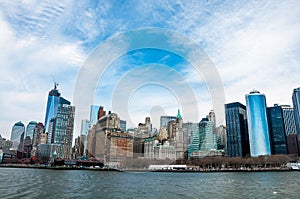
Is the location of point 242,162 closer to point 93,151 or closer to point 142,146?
point 142,146

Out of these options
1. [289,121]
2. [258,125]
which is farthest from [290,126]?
[258,125]

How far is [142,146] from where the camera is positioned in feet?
408

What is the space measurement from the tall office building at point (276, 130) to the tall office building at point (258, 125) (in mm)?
8329

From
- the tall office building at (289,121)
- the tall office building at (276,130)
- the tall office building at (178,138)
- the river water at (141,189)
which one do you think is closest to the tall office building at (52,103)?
the tall office building at (178,138)

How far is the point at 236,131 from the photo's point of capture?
151m

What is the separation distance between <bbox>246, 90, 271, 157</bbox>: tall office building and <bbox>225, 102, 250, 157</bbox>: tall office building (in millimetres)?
10744

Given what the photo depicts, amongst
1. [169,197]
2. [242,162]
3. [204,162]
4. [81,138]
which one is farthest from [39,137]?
[169,197]

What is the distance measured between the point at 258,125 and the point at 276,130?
13.5 meters

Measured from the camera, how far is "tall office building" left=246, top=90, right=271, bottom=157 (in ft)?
438

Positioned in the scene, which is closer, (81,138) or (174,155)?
(174,155)

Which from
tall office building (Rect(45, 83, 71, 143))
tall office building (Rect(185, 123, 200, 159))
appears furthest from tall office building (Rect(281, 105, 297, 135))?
tall office building (Rect(45, 83, 71, 143))

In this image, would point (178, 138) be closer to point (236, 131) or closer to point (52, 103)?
point (236, 131)

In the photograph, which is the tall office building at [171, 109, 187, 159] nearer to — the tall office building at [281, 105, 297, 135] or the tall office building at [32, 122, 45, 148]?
the tall office building at [281, 105, 297, 135]

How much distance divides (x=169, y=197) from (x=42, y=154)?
150921mm
